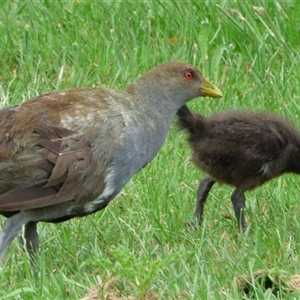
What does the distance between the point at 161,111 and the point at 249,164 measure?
0.71 m

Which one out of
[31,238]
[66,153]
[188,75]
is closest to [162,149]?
[188,75]

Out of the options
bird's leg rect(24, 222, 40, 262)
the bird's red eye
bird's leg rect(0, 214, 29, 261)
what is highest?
the bird's red eye

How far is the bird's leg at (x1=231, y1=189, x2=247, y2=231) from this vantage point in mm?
6387

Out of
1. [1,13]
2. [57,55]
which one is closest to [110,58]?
[57,55]

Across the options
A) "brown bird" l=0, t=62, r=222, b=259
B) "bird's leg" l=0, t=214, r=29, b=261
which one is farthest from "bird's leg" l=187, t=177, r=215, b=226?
"bird's leg" l=0, t=214, r=29, b=261

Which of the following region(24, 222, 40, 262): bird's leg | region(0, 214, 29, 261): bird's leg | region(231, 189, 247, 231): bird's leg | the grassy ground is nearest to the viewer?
the grassy ground

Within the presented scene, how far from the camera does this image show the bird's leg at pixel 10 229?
563 centimetres

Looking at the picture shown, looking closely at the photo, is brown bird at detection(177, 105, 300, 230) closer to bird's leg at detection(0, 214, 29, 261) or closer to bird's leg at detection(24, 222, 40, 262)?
bird's leg at detection(24, 222, 40, 262)

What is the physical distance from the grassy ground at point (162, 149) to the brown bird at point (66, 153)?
25cm

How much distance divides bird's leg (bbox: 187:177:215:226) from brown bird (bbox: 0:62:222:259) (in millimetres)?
624

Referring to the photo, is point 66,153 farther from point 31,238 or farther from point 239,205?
point 239,205

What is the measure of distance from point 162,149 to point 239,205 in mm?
1144

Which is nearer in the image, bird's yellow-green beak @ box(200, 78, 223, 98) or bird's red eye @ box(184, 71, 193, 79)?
bird's red eye @ box(184, 71, 193, 79)

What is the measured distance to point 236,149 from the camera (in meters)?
6.55
